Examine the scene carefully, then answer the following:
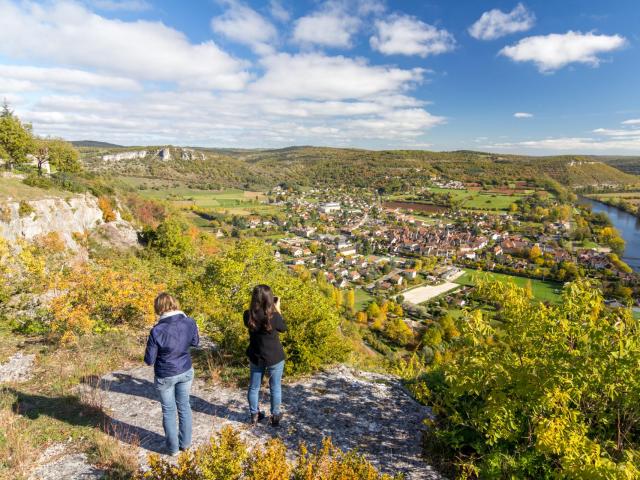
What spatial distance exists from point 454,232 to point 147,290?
83768 mm

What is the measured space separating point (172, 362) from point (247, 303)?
3.73m

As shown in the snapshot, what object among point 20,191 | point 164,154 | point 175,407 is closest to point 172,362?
point 175,407

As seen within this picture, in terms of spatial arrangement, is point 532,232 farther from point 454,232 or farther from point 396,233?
point 396,233

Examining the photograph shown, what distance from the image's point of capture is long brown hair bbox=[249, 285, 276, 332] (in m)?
4.14

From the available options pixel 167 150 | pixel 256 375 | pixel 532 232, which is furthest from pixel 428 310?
pixel 167 150

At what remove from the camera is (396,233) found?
8350 centimetres

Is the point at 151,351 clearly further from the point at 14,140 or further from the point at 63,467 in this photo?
the point at 14,140

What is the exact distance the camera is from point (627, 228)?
86188mm

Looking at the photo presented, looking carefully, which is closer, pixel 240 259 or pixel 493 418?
pixel 493 418

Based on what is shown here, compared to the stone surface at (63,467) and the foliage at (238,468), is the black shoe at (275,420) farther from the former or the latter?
the stone surface at (63,467)

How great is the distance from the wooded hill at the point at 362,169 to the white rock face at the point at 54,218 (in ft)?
295

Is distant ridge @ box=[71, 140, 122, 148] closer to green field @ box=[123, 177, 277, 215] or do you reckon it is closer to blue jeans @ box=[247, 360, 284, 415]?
green field @ box=[123, 177, 277, 215]

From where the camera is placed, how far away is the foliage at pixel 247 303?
6312 mm

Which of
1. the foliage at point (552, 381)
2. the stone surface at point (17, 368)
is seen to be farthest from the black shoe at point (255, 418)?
the stone surface at point (17, 368)
